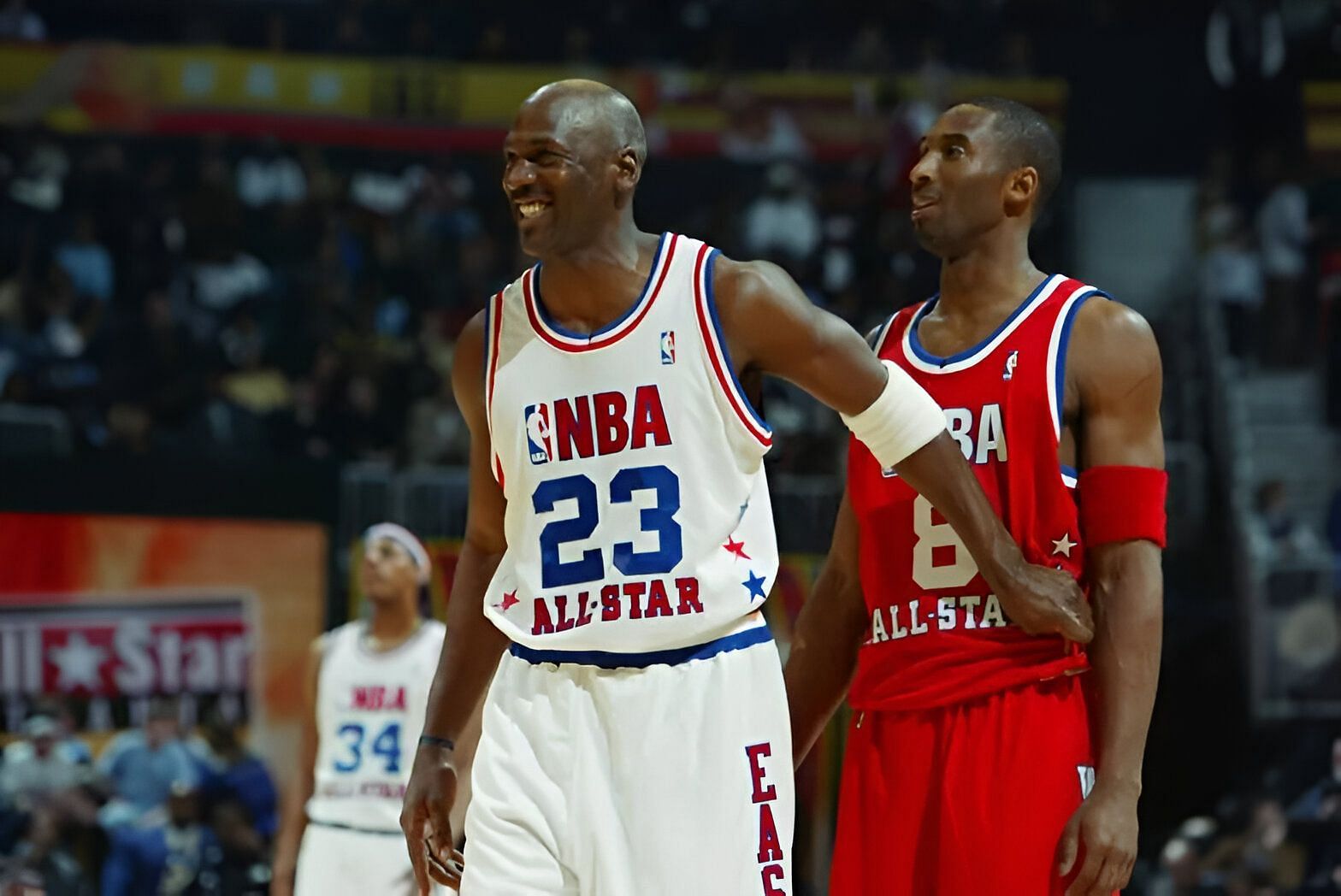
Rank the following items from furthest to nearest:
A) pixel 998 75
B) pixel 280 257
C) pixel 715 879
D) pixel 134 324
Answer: pixel 998 75, pixel 280 257, pixel 134 324, pixel 715 879

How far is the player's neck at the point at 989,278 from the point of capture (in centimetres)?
372

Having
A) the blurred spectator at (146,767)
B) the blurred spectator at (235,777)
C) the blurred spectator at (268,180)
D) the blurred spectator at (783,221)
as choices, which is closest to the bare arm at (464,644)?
the blurred spectator at (235,777)

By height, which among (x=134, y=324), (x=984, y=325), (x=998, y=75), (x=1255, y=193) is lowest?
(x=984, y=325)

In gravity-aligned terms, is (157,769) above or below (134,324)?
below

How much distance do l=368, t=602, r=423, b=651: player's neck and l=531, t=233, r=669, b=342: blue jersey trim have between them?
436 cm

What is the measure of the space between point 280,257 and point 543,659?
10.5 metres

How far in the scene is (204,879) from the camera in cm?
984

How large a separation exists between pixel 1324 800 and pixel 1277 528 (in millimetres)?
2198

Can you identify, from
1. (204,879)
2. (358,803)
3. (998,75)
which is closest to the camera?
(358,803)

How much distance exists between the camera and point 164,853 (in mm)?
9867

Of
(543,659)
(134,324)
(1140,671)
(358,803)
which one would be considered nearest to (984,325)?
(1140,671)

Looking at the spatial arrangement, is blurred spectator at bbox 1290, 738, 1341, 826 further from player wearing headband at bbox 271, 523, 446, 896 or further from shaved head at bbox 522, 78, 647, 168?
shaved head at bbox 522, 78, 647, 168

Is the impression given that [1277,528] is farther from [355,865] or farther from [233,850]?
[355,865]

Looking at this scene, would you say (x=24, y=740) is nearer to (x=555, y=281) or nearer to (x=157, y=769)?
(x=157, y=769)
